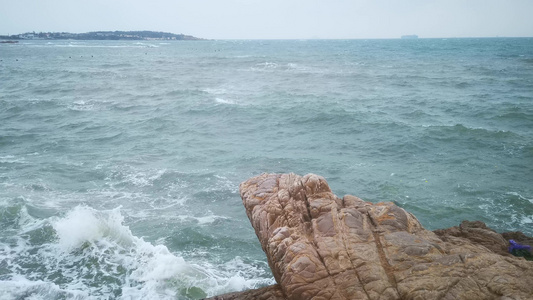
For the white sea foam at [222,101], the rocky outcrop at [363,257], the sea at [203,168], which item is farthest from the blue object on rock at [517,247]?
the white sea foam at [222,101]

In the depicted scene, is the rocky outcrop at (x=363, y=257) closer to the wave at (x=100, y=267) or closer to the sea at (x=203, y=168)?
the wave at (x=100, y=267)

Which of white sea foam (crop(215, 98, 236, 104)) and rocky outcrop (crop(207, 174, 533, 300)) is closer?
rocky outcrop (crop(207, 174, 533, 300))

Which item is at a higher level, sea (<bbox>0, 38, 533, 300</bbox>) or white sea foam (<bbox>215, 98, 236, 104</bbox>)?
white sea foam (<bbox>215, 98, 236, 104</bbox>)

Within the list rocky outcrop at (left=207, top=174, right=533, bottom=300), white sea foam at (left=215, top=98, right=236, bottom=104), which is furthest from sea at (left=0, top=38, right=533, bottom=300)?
rocky outcrop at (left=207, top=174, right=533, bottom=300)

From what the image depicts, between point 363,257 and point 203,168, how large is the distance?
17.9 m

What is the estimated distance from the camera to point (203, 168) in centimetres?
2547

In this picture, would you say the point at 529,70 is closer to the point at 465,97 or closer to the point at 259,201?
the point at 465,97

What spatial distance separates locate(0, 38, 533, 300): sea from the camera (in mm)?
15445

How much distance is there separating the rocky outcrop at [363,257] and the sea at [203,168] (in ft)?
16.2

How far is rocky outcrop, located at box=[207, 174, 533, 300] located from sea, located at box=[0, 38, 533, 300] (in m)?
4.93

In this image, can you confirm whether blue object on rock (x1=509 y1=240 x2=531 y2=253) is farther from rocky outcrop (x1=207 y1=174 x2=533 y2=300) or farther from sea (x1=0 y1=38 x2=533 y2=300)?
sea (x1=0 y1=38 x2=533 y2=300)

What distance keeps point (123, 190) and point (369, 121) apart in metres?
23.4

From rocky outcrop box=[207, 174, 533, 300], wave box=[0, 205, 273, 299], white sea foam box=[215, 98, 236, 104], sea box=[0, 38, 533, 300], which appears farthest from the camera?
white sea foam box=[215, 98, 236, 104]

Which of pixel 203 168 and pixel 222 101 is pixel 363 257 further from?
pixel 222 101
